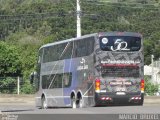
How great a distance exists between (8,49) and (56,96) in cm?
2169

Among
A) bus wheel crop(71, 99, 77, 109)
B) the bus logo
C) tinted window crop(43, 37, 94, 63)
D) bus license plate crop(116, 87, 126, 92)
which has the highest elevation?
tinted window crop(43, 37, 94, 63)

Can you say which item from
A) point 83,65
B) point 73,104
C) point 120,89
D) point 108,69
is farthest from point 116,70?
point 73,104

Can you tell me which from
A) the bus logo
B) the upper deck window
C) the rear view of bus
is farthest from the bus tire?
the upper deck window

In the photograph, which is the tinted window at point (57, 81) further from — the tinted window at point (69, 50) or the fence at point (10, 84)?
the fence at point (10, 84)

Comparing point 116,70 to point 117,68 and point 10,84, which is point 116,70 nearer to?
point 117,68

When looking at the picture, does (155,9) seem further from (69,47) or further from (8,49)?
(69,47)

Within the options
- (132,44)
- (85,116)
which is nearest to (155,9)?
(132,44)

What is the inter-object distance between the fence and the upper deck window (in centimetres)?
1733

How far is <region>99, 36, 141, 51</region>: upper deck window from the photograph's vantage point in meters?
27.3

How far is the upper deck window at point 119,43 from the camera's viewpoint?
89.5ft

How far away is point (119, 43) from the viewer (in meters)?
27.6

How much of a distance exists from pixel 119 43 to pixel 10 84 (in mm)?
18133

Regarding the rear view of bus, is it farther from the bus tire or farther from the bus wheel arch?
the bus wheel arch

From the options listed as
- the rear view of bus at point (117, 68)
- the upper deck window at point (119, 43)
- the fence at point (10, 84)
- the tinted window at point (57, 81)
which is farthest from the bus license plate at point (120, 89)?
the fence at point (10, 84)
